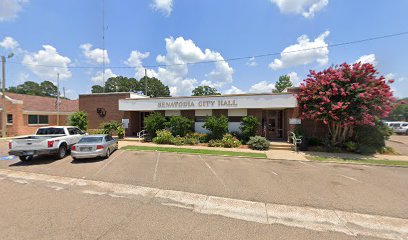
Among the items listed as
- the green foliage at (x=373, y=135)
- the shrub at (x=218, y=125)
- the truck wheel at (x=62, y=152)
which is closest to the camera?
the truck wheel at (x=62, y=152)

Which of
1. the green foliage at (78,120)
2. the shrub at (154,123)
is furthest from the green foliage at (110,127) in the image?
the shrub at (154,123)

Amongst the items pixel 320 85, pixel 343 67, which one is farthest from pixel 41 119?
pixel 343 67

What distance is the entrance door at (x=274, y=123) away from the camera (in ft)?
55.9

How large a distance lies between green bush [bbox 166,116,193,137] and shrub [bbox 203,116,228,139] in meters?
2.12

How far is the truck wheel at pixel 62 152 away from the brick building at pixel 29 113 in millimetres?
17275

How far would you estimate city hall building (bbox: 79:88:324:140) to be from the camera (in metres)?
15.1

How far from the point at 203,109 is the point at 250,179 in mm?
10758

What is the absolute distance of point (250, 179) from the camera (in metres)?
7.06

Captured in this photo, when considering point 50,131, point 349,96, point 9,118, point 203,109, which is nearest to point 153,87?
point 9,118

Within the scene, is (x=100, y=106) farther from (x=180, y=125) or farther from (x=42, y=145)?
(x=42, y=145)

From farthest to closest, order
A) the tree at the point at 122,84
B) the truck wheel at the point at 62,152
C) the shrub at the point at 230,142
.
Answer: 1. the tree at the point at 122,84
2. the shrub at the point at 230,142
3. the truck wheel at the point at 62,152

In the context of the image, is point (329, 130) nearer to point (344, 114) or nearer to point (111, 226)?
point (344, 114)

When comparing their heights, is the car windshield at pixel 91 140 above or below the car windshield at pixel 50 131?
below

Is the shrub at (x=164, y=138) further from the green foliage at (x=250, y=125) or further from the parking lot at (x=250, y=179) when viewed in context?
the green foliage at (x=250, y=125)
